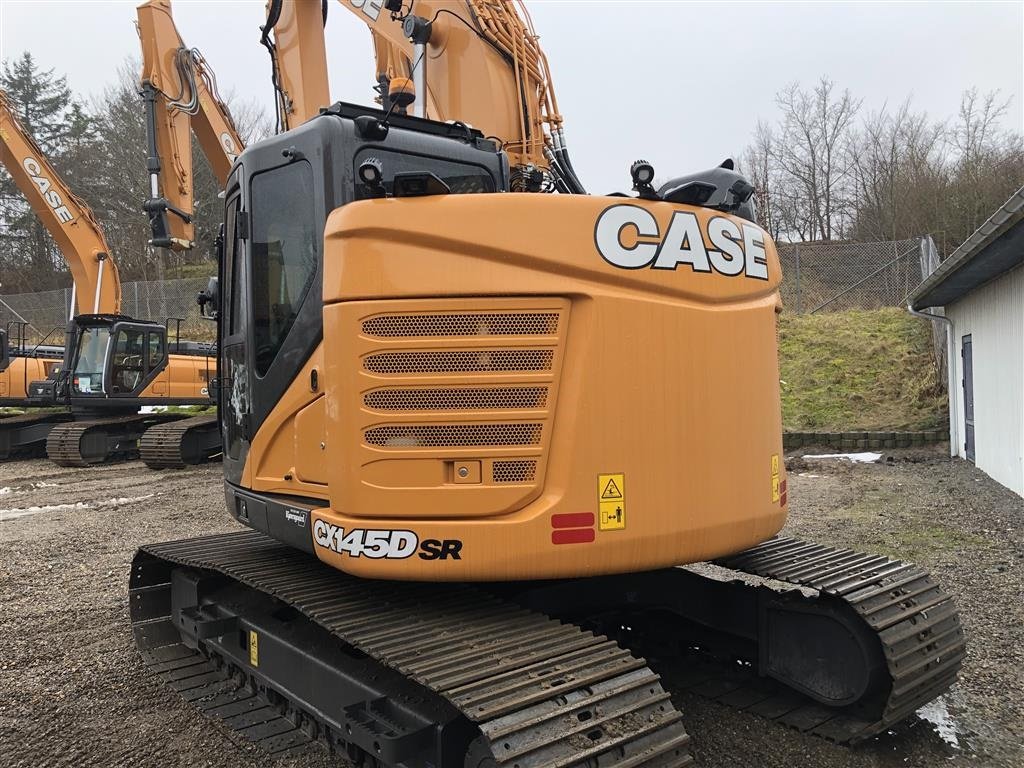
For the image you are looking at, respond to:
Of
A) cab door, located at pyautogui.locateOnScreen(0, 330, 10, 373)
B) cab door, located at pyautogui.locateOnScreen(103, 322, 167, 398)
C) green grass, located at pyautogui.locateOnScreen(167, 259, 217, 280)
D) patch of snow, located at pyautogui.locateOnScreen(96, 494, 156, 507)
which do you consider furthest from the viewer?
green grass, located at pyautogui.locateOnScreen(167, 259, 217, 280)

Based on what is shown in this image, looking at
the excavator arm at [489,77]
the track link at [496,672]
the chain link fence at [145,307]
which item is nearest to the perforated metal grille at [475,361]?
the track link at [496,672]

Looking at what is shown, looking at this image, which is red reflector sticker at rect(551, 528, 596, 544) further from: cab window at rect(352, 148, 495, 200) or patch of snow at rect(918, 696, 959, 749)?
patch of snow at rect(918, 696, 959, 749)

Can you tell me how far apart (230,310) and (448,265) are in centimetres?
164

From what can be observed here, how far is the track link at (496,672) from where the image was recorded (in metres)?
2.46

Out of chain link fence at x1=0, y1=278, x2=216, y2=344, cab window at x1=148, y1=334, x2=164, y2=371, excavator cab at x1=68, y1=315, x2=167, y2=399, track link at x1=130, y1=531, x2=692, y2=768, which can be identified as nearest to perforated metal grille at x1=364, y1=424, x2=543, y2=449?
track link at x1=130, y1=531, x2=692, y2=768

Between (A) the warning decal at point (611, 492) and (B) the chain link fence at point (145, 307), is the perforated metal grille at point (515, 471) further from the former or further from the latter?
(B) the chain link fence at point (145, 307)

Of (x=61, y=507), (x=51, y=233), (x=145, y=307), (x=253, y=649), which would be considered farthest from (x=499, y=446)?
(x=145, y=307)

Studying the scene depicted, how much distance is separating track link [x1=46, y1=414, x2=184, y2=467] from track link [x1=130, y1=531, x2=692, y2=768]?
1227cm

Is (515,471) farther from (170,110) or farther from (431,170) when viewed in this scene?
(170,110)

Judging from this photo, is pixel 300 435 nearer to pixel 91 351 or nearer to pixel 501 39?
pixel 501 39

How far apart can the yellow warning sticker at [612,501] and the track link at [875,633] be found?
4.02 ft

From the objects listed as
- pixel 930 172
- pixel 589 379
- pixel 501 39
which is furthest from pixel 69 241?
pixel 930 172

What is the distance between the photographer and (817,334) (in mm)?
19578

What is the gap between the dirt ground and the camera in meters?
3.65
